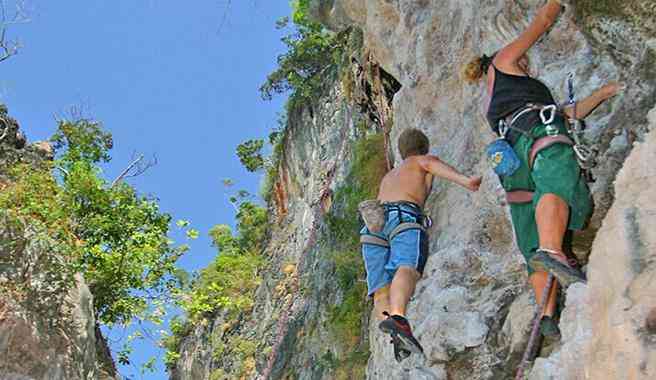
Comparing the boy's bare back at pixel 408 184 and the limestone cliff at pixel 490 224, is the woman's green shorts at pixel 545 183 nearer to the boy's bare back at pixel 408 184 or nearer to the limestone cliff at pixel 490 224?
the limestone cliff at pixel 490 224

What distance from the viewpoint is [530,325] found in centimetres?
458

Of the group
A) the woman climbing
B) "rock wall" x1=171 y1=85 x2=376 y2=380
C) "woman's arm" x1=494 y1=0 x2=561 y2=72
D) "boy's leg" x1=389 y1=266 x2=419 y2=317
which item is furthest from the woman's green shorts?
"rock wall" x1=171 y1=85 x2=376 y2=380

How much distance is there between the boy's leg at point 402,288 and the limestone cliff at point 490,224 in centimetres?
14

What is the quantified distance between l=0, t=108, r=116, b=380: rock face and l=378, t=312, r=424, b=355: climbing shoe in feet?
21.2

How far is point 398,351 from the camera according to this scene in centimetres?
548

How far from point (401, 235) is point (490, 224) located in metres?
0.71

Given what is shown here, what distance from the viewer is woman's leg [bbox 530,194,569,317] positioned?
164 inches

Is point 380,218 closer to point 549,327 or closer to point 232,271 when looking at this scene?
point 549,327

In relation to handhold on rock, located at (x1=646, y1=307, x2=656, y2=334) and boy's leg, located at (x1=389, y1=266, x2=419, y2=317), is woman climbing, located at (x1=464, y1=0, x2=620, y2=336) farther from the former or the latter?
boy's leg, located at (x1=389, y1=266, x2=419, y2=317)

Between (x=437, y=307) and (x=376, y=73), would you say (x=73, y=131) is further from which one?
(x=437, y=307)

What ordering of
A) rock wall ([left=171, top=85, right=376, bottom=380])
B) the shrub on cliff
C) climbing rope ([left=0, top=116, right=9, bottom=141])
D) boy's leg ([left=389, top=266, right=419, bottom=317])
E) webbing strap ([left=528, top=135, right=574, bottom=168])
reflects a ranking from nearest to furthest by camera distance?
webbing strap ([left=528, top=135, right=574, bottom=168]) → boy's leg ([left=389, top=266, right=419, bottom=317]) → rock wall ([left=171, top=85, right=376, bottom=380]) → climbing rope ([left=0, top=116, right=9, bottom=141]) → the shrub on cliff

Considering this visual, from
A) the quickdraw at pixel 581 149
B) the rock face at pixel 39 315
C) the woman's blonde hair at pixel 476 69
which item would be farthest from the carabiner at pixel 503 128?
the rock face at pixel 39 315

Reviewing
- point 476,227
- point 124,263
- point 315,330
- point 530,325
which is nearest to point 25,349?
point 124,263

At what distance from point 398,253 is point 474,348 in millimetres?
1169
